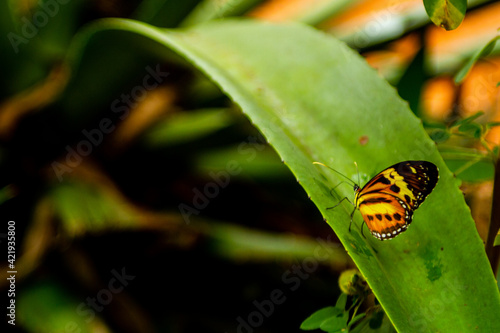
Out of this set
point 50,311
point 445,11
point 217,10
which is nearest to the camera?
point 445,11

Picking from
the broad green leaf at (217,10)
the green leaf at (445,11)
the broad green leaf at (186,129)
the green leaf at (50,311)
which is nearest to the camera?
the green leaf at (445,11)

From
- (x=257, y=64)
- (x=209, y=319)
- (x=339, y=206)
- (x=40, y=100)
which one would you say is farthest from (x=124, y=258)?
(x=339, y=206)

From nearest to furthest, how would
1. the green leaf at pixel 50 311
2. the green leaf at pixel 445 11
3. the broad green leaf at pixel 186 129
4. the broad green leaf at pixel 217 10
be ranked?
the green leaf at pixel 445 11
the green leaf at pixel 50 311
the broad green leaf at pixel 186 129
the broad green leaf at pixel 217 10

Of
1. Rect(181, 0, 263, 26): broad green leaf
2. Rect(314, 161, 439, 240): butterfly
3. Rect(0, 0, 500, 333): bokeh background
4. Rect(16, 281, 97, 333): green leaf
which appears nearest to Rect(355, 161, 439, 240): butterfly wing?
Rect(314, 161, 439, 240): butterfly

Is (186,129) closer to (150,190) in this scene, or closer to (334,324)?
(150,190)

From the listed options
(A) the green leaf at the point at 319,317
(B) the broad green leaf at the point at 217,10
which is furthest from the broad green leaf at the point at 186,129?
(A) the green leaf at the point at 319,317

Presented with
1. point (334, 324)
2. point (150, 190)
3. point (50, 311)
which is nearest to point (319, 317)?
point (334, 324)

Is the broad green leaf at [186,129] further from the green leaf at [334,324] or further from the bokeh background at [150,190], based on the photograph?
the green leaf at [334,324]
